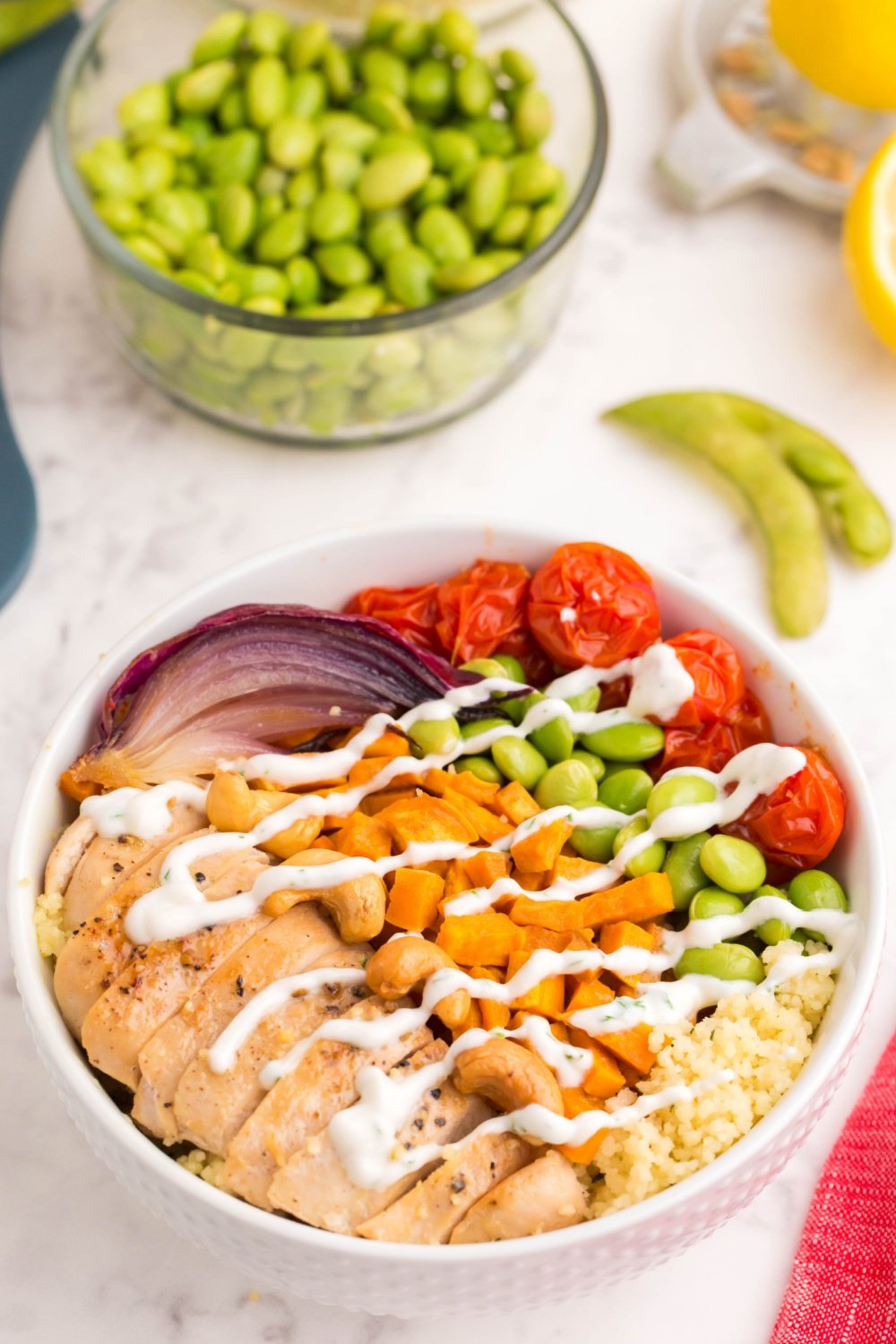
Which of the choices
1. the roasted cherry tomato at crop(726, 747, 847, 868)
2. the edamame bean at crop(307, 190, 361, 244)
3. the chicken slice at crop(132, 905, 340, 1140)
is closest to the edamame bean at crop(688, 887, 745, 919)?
the roasted cherry tomato at crop(726, 747, 847, 868)

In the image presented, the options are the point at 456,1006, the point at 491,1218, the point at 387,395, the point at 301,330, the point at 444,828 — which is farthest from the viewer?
the point at 387,395

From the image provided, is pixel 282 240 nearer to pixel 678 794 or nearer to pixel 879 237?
pixel 879 237

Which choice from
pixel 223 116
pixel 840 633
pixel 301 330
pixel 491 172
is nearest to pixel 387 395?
pixel 301 330

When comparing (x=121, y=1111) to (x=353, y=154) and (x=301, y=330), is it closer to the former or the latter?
(x=301, y=330)

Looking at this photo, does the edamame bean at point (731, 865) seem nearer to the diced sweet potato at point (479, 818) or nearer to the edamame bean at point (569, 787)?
the edamame bean at point (569, 787)

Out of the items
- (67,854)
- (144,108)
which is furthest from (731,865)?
(144,108)
